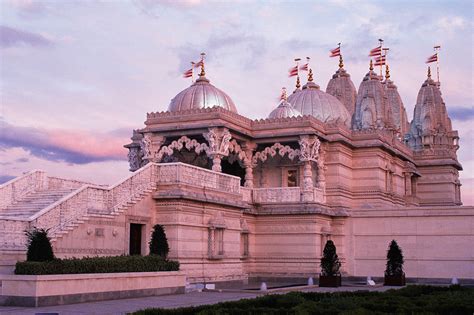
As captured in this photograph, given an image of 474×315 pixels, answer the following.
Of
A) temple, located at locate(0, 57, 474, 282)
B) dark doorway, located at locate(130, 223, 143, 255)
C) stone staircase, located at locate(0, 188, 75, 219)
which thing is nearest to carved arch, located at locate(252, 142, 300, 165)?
temple, located at locate(0, 57, 474, 282)

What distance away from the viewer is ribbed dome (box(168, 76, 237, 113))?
39.9 meters

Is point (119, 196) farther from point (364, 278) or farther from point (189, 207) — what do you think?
point (364, 278)

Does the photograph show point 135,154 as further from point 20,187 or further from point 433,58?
point 433,58

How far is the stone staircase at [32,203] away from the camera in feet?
84.1

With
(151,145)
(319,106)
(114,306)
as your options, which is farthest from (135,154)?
(114,306)

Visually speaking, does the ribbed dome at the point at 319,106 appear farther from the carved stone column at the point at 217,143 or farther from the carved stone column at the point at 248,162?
the carved stone column at the point at 217,143

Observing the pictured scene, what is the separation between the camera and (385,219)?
4019 centimetres

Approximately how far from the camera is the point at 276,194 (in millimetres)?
39438

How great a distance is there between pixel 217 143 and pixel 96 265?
1657 centimetres

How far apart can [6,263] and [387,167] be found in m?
28.7

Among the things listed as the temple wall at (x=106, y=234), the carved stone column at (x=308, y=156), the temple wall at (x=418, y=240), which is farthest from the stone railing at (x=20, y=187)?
the temple wall at (x=418, y=240)

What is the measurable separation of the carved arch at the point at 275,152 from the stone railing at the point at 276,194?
195cm

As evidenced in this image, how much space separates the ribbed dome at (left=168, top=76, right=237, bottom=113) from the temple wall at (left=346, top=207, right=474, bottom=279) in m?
10.1

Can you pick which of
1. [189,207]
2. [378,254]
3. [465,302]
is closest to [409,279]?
[378,254]
